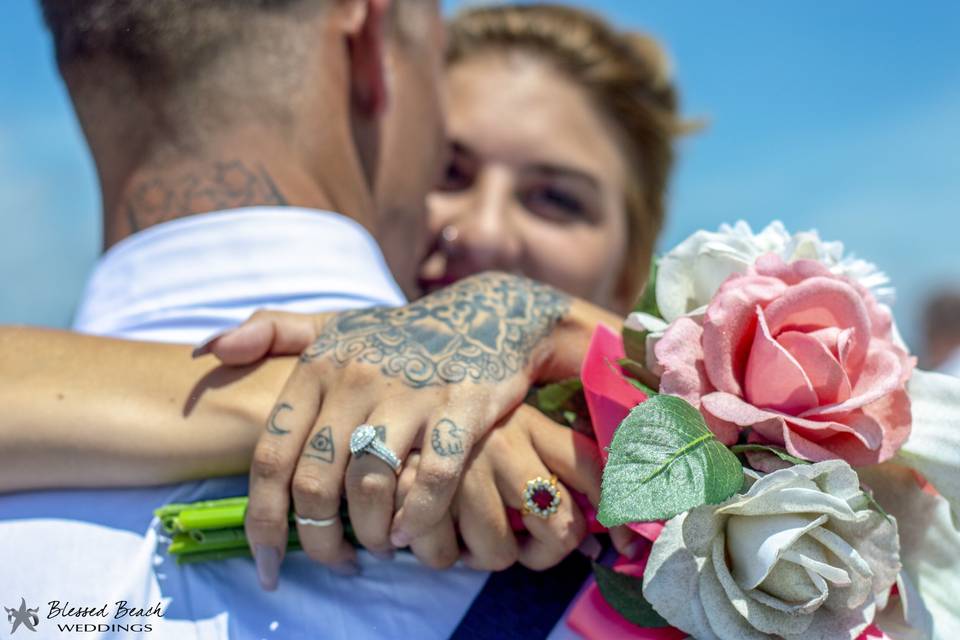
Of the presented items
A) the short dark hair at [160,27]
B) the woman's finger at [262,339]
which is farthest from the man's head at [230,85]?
the woman's finger at [262,339]

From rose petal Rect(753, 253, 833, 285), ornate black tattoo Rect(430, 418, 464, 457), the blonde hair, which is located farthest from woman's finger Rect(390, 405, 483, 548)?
the blonde hair

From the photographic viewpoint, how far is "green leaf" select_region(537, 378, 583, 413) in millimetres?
1340

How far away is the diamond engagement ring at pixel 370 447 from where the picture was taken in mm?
1129

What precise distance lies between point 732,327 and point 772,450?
0.16 metres

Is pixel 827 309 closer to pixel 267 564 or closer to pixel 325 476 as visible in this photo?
pixel 325 476

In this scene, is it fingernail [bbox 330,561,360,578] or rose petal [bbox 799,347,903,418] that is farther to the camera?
fingernail [bbox 330,561,360,578]

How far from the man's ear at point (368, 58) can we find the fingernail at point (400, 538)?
1.11 metres

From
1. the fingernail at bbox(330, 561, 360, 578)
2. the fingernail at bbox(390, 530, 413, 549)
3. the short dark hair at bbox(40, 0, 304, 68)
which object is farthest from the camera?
the short dark hair at bbox(40, 0, 304, 68)

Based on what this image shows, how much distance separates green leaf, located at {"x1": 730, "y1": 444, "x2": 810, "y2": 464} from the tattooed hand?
1.01 feet

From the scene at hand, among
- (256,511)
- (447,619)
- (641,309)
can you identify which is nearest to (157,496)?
(256,511)

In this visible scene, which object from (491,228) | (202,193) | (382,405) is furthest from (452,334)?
(491,228)

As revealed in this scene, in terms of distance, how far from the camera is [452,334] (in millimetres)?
1284

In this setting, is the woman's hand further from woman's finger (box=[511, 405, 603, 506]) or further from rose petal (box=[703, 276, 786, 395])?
rose petal (box=[703, 276, 786, 395])

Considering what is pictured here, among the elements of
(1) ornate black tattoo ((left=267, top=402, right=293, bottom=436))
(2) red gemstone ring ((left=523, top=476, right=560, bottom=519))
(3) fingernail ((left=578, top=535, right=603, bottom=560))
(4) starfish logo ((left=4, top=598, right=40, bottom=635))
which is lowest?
(4) starfish logo ((left=4, top=598, right=40, bottom=635))
